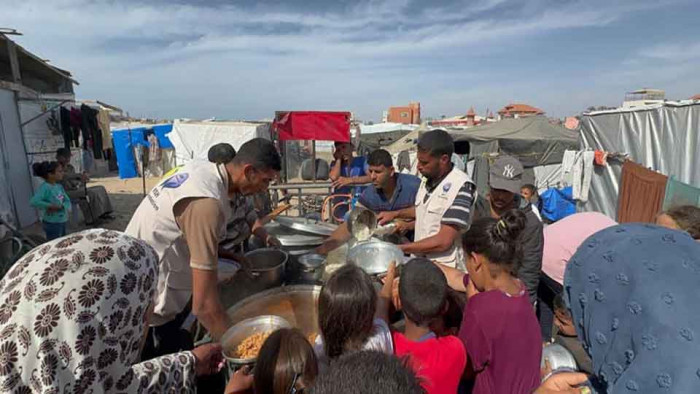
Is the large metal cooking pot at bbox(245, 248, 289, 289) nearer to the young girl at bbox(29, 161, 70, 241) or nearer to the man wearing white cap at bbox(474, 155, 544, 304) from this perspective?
the man wearing white cap at bbox(474, 155, 544, 304)

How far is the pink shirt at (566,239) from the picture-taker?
2.94 metres

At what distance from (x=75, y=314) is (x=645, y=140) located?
339 inches

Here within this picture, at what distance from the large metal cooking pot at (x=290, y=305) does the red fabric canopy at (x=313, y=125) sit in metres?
4.97

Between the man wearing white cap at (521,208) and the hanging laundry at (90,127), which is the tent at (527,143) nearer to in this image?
the man wearing white cap at (521,208)

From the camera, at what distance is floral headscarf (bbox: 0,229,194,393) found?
928 mm

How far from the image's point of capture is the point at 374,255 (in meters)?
2.35

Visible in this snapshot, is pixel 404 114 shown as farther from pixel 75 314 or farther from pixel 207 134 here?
pixel 75 314

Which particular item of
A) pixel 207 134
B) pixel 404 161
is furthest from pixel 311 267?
pixel 207 134

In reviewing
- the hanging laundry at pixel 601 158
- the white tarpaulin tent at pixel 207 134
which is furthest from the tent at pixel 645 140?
the white tarpaulin tent at pixel 207 134

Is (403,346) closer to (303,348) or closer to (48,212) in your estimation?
(303,348)

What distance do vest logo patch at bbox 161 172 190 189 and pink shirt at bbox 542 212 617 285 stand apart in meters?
2.81

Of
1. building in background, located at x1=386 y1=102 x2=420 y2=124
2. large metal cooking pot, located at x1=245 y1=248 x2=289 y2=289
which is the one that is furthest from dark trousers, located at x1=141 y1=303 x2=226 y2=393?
building in background, located at x1=386 y1=102 x2=420 y2=124

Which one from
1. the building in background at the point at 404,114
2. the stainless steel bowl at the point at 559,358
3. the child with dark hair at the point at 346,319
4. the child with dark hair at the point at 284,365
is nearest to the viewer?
the child with dark hair at the point at 284,365

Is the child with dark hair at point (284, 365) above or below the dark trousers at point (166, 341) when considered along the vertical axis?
above
